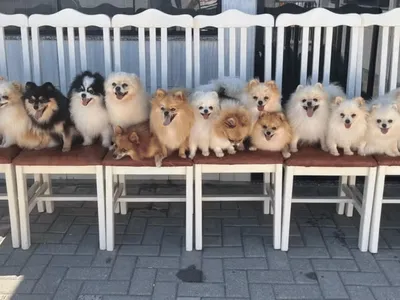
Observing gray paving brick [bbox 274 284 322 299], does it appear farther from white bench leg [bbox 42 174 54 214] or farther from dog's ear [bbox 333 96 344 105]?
white bench leg [bbox 42 174 54 214]

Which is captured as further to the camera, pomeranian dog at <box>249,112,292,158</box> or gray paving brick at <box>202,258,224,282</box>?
Answer: pomeranian dog at <box>249,112,292,158</box>

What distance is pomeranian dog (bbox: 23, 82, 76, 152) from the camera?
3645 mm

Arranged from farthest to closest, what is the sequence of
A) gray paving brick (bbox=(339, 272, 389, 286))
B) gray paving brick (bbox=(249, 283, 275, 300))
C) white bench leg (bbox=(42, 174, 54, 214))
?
white bench leg (bbox=(42, 174, 54, 214)) < gray paving brick (bbox=(339, 272, 389, 286)) < gray paving brick (bbox=(249, 283, 275, 300))

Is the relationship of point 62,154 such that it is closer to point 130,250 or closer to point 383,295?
point 130,250

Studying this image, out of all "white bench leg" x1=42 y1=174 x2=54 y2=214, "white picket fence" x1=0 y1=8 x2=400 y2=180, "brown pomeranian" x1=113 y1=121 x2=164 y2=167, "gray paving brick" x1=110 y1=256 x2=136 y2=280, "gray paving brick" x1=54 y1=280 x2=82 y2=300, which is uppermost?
"white picket fence" x1=0 y1=8 x2=400 y2=180

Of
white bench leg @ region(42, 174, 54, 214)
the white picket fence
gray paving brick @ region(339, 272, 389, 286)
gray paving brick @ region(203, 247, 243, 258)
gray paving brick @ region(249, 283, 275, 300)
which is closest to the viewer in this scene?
gray paving brick @ region(249, 283, 275, 300)

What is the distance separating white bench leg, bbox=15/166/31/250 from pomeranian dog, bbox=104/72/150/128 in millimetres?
780

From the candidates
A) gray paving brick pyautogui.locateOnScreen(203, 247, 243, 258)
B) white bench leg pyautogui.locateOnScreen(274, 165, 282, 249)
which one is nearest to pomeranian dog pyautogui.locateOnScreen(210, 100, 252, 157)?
white bench leg pyautogui.locateOnScreen(274, 165, 282, 249)

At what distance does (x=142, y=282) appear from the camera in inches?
137

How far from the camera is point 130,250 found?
3889mm

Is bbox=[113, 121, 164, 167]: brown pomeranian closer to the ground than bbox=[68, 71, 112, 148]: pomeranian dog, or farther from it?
closer to the ground

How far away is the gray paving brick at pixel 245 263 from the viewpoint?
3.65m

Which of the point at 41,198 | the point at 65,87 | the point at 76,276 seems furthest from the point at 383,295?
the point at 65,87

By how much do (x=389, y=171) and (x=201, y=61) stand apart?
203cm
